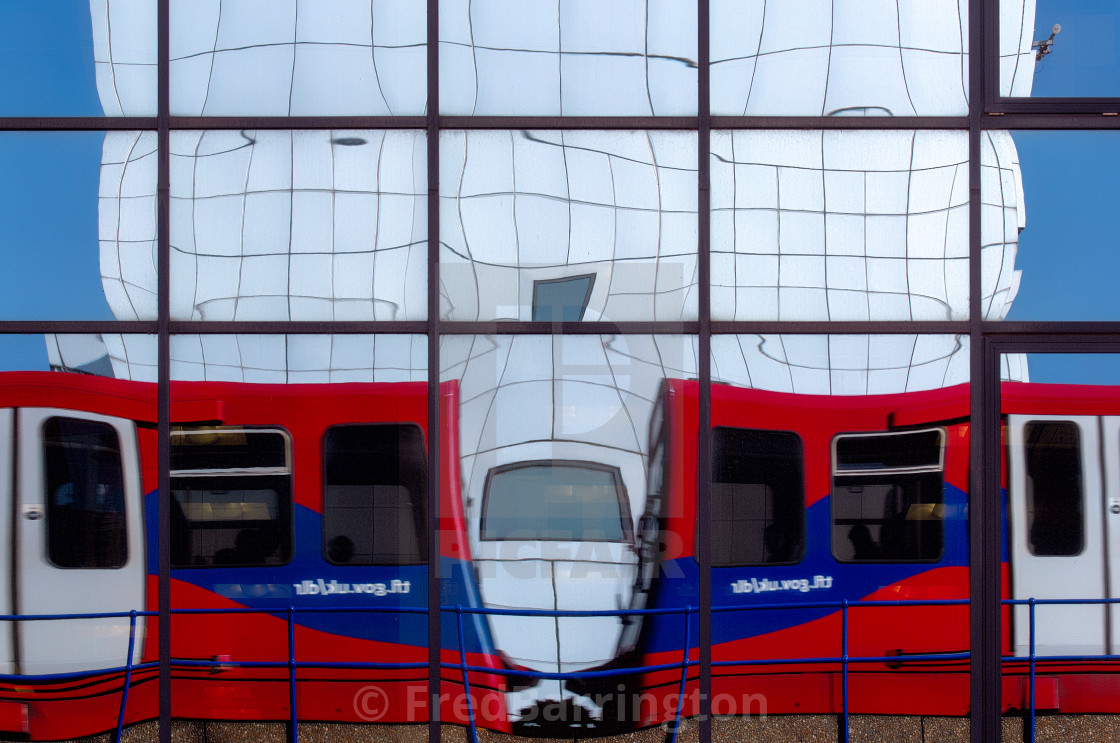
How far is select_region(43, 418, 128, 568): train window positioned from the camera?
4.41 meters

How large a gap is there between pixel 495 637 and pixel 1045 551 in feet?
10.3

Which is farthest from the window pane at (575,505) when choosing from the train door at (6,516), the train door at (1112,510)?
the train door at (6,516)

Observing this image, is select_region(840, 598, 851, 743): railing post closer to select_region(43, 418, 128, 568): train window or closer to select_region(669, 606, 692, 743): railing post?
select_region(669, 606, 692, 743): railing post

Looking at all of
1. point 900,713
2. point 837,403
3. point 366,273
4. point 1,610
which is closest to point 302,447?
point 366,273

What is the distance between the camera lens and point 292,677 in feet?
14.4

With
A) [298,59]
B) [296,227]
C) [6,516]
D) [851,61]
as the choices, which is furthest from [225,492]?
[851,61]

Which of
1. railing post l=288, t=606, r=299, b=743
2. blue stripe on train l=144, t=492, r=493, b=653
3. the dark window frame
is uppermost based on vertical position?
→ the dark window frame

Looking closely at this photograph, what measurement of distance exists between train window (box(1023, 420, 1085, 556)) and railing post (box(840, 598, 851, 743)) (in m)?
1.12

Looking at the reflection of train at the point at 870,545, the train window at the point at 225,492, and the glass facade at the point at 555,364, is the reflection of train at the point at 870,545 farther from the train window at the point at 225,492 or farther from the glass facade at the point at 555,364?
the train window at the point at 225,492

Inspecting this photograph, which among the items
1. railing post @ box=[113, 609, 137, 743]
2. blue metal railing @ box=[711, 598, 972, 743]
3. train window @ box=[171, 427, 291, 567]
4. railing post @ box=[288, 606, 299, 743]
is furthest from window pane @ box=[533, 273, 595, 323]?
railing post @ box=[113, 609, 137, 743]

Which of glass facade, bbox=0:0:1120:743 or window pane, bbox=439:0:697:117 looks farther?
window pane, bbox=439:0:697:117

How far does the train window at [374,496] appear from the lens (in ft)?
14.5

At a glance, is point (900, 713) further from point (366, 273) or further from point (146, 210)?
point (146, 210)

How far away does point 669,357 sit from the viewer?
4.47 m
